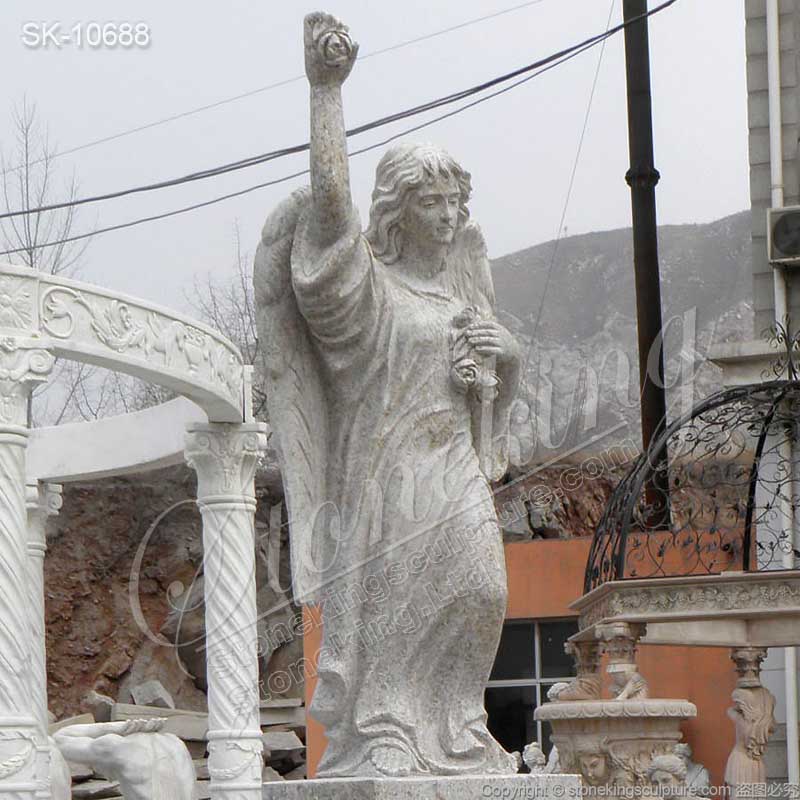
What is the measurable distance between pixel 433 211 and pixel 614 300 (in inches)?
1342

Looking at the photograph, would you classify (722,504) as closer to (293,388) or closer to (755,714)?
(755,714)

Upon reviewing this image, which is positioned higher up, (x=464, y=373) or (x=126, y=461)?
(x=126, y=461)

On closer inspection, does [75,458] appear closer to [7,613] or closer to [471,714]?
[7,613]

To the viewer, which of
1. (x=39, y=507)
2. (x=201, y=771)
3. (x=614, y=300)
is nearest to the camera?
(x=39, y=507)

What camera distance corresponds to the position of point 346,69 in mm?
4766

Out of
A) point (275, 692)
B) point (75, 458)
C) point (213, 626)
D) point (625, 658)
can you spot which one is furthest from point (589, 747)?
point (275, 692)

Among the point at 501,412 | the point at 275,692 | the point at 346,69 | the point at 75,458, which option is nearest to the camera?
the point at 346,69

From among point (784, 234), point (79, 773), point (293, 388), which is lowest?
point (79, 773)

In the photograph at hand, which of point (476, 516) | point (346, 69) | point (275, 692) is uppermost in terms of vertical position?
point (346, 69)

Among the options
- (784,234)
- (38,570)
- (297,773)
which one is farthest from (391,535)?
(297,773)

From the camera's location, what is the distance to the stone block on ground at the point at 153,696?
20.7 meters

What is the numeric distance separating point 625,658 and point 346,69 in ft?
22.0

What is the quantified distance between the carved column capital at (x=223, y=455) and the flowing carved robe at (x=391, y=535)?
20.0ft

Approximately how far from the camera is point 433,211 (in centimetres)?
511
